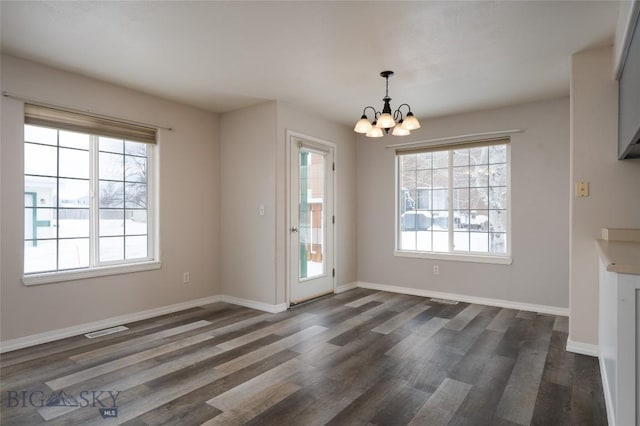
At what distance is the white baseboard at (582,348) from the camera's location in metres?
3.11

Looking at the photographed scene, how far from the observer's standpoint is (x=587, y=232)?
3.12 metres

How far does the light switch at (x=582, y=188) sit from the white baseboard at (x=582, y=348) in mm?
1281

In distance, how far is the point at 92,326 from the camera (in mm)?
3773

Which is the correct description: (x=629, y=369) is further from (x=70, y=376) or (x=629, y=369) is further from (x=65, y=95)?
(x=65, y=95)

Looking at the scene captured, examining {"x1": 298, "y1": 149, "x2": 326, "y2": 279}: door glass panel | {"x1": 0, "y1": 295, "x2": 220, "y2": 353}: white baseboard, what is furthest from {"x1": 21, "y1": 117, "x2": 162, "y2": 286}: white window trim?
{"x1": 298, "y1": 149, "x2": 326, "y2": 279}: door glass panel

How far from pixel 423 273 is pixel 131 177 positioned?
4.08 meters

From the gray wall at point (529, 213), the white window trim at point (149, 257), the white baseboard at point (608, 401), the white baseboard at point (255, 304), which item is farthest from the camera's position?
the white baseboard at point (255, 304)

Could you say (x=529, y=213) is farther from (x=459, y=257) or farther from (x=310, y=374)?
(x=310, y=374)

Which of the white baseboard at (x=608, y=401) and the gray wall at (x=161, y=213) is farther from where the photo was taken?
the gray wall at (x=161, y=213)

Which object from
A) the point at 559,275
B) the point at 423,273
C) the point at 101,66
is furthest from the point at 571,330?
the point at 101,66

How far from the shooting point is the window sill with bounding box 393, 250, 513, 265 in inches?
186

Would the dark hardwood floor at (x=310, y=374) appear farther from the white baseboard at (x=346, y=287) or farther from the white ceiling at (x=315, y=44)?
the white ceiling at (x=315, y=44)

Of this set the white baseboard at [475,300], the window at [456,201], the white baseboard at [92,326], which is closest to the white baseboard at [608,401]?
the white baseboard at [475,300]

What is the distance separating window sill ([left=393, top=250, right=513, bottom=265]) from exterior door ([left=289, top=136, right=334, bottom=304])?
1.17 metres
